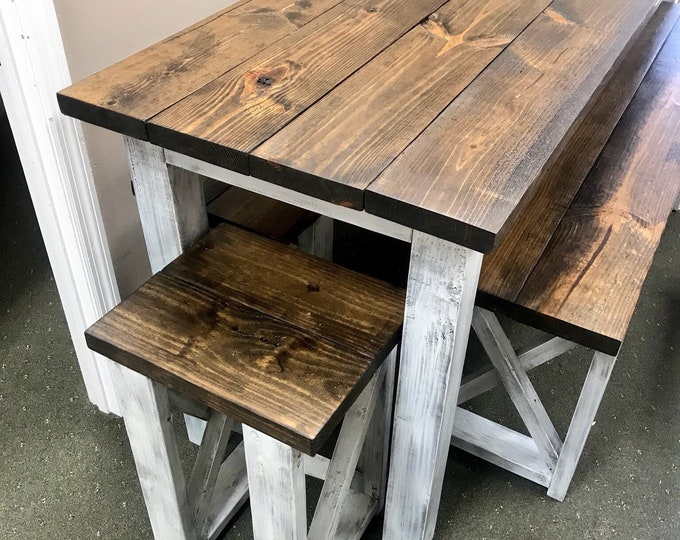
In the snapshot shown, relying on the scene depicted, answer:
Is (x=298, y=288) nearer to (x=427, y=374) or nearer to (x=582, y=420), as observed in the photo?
(x=427, y=374)

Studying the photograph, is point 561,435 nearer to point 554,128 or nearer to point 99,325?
point 554,128

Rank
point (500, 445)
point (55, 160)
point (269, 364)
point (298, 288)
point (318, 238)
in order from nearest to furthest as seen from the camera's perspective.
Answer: point (269, 364), point (298, 288), point (55, 160), point (500, 445), point (318, 238)

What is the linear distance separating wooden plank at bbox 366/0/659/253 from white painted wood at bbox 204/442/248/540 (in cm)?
70

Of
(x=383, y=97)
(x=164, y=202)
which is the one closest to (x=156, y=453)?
(x=164, y=202)

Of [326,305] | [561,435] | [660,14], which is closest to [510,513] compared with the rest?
[561,435]

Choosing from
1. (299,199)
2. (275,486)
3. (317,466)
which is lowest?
(317,466)

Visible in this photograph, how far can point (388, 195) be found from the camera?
0.71 meters

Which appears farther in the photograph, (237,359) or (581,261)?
(581,261)

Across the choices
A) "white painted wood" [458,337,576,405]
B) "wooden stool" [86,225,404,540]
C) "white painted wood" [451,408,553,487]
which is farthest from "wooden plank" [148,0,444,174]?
"white painted wood" [451,408,553,487]

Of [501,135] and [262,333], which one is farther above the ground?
[501,135]

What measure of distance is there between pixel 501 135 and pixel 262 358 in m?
0.39

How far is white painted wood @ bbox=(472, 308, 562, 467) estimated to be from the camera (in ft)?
3.75

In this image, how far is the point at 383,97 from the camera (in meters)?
0.87

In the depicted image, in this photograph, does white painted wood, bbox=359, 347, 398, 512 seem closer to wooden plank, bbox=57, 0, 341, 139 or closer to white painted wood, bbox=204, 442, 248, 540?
white painted wood, bbox=204, 442, 248, 540
